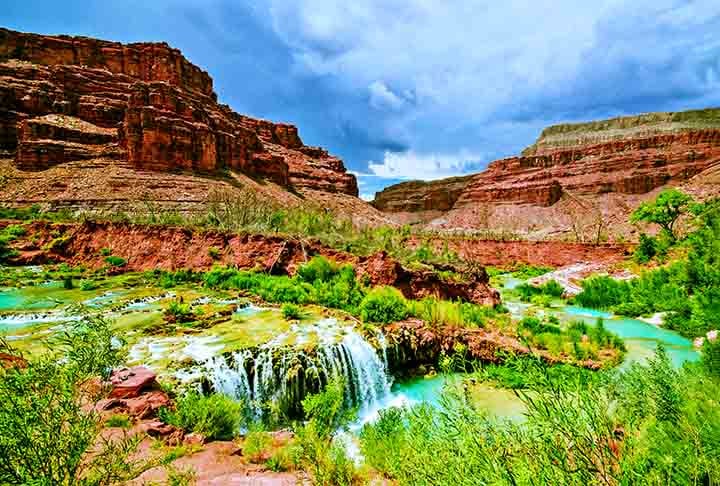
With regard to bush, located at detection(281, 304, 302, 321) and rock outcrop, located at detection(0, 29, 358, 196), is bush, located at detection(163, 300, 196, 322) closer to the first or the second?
bush, located at detection(281, 304, 302, 321)

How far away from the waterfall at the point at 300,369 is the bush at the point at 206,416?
90cm

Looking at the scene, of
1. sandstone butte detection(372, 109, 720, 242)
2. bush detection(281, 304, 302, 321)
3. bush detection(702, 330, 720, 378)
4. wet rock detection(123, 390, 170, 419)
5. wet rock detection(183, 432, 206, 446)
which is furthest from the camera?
sandstone butte detection(372, 109, 720, 242)

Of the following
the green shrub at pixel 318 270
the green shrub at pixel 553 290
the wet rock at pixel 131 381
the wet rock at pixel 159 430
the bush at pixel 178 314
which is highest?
the green shrub at pixel 318 270

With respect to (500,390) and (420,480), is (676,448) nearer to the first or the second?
(420,480)

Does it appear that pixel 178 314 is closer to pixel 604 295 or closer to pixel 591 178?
pixel 604 295

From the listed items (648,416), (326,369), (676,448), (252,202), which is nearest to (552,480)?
(676,448)

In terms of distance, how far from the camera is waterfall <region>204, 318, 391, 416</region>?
721 cm

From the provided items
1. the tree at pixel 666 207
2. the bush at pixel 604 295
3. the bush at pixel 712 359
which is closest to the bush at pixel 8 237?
the bush at pixel 712 359

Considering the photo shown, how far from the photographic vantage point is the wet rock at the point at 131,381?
570cm

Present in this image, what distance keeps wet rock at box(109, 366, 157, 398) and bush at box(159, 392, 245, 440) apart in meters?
0.70

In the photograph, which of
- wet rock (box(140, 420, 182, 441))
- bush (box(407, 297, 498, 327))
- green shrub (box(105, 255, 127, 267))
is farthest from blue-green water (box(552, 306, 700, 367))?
green shrub (box(105, 255, 127, 267))

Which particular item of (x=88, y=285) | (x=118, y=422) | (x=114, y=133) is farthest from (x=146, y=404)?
(x=114, y=133)

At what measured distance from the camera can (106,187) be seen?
3844cm

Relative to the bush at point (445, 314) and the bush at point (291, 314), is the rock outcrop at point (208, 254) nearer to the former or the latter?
the bush at point (445, 314)
